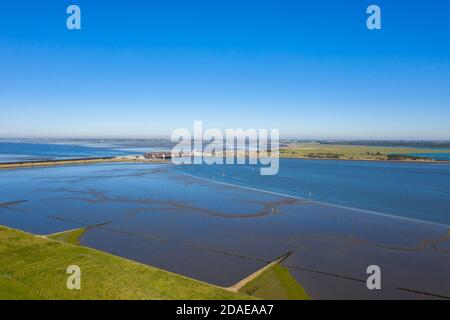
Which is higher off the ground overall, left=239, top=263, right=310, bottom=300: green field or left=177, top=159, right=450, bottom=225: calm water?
left=177, top=159, right=450, bottom=225: calm water

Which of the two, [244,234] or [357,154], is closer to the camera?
[244,234]

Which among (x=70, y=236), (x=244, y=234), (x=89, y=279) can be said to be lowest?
(x=244, y=234)

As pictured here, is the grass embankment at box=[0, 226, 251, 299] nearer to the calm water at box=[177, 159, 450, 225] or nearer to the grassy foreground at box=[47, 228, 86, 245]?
the grassy foreground at box=[47, 228, 86, 245]

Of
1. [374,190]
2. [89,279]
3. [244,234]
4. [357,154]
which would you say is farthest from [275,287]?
[357,154]

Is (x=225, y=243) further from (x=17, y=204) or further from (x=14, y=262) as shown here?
(x=17, y=204)

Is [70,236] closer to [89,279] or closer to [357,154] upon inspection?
[89,279]

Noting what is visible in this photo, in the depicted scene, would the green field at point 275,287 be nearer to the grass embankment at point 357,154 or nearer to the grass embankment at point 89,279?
the grass embankment at point 89,279

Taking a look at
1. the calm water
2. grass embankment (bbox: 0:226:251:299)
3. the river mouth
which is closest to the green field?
the river mouth
